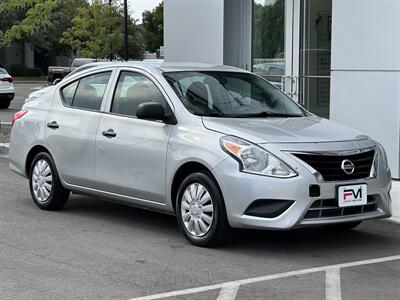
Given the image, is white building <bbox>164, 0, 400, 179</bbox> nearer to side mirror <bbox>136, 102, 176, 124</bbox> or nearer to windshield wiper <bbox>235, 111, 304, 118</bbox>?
windshield wiper <bbox>235, 111, 304, 118</bbox>

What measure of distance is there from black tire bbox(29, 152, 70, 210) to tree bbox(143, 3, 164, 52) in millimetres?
50721

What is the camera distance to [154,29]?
61781 mm

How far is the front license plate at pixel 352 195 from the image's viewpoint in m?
6.10

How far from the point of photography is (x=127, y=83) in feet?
24.5

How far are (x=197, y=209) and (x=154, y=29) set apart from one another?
5662 cm

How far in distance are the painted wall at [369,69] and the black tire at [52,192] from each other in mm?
4448

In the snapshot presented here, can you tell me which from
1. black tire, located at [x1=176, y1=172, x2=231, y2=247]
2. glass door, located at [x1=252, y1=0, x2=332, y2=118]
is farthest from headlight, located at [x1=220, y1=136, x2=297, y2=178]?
glass door, located at [x1=252, y1=0, x2=332, y2=118]

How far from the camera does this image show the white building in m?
9.83

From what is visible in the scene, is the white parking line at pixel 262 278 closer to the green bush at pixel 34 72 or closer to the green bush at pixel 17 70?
the green bush at pixel 17 70

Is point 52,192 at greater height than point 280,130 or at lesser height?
lesser

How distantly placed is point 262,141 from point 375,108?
4.33 metres

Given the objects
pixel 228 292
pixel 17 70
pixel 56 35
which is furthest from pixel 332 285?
pixel 17 70

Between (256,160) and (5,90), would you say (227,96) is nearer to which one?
(256,160)

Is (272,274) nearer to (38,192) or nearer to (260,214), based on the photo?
(260,214)
